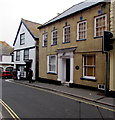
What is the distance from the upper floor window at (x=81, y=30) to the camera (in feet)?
38.5

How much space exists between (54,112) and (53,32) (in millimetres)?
10988

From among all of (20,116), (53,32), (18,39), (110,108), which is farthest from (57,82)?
(18,39)

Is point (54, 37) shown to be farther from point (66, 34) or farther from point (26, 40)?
point (26, 40)

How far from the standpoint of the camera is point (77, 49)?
12109 millimetres

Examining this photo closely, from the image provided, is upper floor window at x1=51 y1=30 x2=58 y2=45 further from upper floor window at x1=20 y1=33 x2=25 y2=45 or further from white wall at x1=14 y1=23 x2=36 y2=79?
upper floor window at x1=20 y1=33 x2=25 y2=45

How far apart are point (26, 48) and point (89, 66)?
41.0ft

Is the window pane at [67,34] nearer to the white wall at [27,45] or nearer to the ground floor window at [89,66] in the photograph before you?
the ground floor window at [89,66]

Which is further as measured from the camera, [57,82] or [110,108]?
[57,82]

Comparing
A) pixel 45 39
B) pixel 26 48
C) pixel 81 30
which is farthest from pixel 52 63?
pixel 26 48

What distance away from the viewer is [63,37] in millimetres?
13898

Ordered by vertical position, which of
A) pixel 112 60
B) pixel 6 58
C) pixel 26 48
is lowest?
pixel 112 60

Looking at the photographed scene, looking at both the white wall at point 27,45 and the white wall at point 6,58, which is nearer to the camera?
the white wall at point 27,45

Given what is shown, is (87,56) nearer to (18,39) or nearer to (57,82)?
(57,82)

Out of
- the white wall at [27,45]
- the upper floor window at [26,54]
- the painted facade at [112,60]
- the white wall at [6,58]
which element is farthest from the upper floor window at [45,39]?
the white wall at [6,58]
